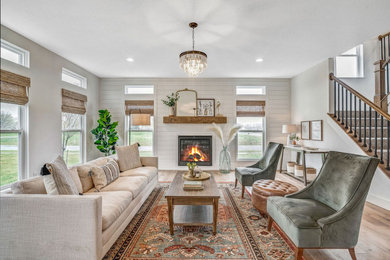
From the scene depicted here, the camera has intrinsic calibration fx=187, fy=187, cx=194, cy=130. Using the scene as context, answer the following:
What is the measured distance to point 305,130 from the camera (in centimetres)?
478

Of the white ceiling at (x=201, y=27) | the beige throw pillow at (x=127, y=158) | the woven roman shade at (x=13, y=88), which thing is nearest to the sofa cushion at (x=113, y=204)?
the beige throw pillow at (x=127, y=158)

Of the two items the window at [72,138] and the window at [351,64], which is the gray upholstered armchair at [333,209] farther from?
the window at [72,138]

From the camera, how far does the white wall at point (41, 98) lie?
9.95 ft

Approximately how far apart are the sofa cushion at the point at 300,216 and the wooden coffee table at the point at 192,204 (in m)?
→ 0.65

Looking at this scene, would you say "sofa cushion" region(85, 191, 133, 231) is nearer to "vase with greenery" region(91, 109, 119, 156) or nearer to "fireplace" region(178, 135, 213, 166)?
"vase with greenery" region(91, 109, 119, 156)

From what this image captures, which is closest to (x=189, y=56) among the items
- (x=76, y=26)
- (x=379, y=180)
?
(x=76, y=26)

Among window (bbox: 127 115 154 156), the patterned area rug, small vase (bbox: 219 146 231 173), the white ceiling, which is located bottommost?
the patterned area rug

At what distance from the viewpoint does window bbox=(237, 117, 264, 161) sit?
18.2 feet

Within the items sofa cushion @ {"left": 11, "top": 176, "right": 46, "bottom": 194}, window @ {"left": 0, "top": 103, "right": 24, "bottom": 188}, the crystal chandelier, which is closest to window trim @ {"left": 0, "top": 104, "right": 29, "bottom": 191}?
window @ {"left": 0, "top": 103, "right": 24, "bottom": 188}

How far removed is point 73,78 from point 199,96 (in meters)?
3.21

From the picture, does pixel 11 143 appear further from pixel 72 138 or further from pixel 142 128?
pixel 142 128

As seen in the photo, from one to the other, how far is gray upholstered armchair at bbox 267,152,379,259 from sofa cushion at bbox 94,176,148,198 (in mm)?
1769

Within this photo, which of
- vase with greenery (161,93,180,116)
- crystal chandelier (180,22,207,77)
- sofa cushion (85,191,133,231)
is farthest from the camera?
vase with greenery (161,93,180,116)

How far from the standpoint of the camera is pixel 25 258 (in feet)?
5.22
